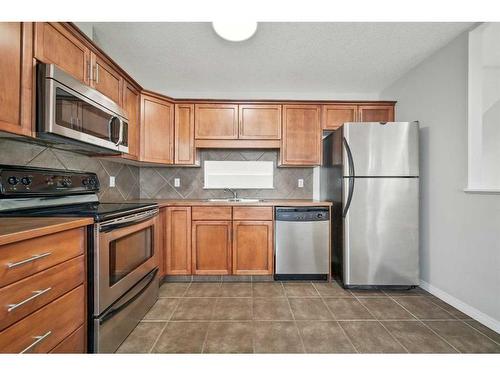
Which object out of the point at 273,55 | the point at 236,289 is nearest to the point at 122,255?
the point at 236,289

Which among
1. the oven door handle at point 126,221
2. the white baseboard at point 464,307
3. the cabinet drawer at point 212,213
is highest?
the oven door handle at point 126,221

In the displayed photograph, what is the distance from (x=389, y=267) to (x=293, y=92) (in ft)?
8.23

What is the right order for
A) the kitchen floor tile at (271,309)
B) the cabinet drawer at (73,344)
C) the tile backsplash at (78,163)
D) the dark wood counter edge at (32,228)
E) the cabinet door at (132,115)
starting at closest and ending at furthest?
the dark wood counter edge at (32,228) → the cabinet drawer at (73,344) → the tile backsplash at (78,163) → the kitchen floor tile at (271,309) → the cabinet door at (132,115)

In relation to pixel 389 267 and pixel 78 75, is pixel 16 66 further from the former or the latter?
pixel 389 267

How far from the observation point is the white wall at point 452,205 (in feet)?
6.01

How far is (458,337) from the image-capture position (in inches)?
66.9

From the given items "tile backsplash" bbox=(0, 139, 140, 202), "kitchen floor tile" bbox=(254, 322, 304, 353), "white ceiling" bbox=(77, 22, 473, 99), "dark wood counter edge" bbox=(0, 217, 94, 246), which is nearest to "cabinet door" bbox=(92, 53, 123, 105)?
"white ceiling" bbox=(77, 22, 473, 99)

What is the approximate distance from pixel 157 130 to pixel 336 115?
224 centimetres

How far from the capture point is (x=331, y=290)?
98.0 inches

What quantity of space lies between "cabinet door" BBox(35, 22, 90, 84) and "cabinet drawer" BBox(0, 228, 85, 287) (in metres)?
1.03

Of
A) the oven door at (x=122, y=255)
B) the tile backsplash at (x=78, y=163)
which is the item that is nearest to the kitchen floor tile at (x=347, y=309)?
the oven door at (x=122, y=255)

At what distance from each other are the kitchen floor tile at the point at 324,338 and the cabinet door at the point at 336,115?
7.33 ft

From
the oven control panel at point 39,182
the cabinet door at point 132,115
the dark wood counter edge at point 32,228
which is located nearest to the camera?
the dark wood counter edge at point 32,228

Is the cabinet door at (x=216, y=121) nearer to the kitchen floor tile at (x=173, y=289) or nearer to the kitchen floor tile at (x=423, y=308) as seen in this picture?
the kitchen floor tile at (x=173, y=289)
